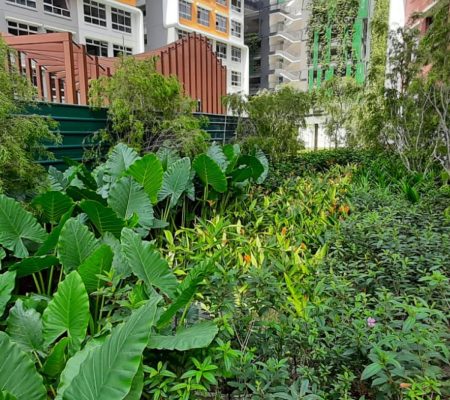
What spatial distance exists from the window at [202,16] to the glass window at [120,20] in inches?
216

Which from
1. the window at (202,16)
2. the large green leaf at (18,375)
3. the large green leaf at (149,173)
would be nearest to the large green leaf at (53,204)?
the large green leaf at (149,173)

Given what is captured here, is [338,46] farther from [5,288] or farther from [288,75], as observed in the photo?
[5,288]

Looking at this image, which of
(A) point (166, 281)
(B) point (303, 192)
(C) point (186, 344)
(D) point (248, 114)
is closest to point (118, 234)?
(A) point (166, 281)

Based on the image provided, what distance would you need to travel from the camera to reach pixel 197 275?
1790 millimetres

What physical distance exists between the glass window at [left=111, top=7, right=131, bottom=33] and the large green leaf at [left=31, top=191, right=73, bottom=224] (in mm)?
20325

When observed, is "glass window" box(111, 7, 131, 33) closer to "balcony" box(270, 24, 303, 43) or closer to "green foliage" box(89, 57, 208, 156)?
"green foliage" box(89, 57, 208, 156)

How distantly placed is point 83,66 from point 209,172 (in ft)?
13.5

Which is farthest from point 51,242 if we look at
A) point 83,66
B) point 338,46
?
point 338,46

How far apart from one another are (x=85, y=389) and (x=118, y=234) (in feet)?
5.79

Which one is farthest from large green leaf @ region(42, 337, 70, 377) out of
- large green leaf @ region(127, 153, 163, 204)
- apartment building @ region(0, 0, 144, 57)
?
apartment building @ region(0, 0, 144, 57)

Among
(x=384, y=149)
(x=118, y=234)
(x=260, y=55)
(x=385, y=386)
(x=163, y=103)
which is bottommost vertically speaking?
(x=385, y=386)

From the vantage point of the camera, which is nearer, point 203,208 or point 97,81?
point 203,208

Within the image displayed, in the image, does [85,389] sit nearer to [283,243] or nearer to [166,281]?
[166,281]

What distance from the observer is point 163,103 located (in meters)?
5.79
